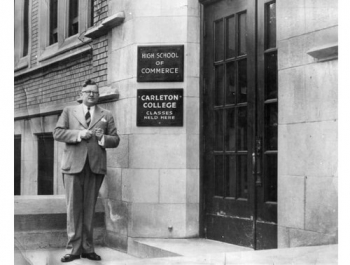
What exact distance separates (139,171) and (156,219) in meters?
0.64

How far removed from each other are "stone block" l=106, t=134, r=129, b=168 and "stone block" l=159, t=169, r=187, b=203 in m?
0.48

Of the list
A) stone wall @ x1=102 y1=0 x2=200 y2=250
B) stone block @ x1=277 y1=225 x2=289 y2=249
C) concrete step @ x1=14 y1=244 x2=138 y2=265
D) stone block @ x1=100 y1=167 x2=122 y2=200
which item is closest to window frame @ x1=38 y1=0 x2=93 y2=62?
stone wall @ x1=102 y1=0 x2=200 y2=250

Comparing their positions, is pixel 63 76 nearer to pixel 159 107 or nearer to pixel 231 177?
pixel 159 107

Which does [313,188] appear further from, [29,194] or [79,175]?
[29,194]

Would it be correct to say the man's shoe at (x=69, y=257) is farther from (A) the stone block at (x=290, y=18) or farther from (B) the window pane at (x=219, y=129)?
(A) the stone block at (x=290, y=18)

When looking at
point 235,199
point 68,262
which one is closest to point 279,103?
point 235,199

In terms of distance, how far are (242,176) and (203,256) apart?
136cm

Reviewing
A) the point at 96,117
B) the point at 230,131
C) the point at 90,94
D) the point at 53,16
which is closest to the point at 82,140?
the point at 96,117

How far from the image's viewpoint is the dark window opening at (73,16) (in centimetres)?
719

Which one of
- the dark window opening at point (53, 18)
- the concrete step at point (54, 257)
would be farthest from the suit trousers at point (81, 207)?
the dark window opening at point (53, 18)

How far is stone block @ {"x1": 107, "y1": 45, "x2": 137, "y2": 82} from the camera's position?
23.5ft

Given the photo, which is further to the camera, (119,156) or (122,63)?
(119,156)

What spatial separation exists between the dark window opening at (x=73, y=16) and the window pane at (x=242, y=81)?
6.82 feet

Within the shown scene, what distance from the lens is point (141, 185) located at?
24.6 feet
